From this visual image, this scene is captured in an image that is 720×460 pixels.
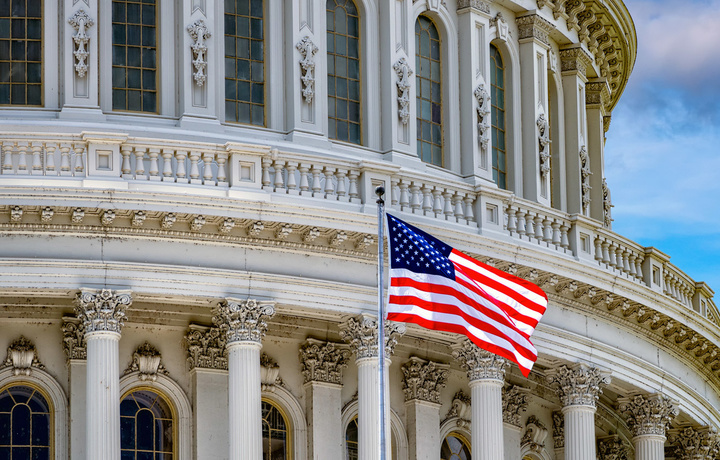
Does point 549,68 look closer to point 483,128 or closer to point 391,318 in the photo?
point 483,128

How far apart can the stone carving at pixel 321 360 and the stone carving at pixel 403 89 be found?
5.74 metres

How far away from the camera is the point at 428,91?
50.8 metres

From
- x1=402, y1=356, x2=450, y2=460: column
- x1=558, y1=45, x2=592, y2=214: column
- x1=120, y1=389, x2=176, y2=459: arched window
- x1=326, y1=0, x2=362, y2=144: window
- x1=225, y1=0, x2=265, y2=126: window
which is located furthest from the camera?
x1=558, y1=45, x2=592, y2=214: column

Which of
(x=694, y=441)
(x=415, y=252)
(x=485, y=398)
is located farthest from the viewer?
(x=694, y=441)

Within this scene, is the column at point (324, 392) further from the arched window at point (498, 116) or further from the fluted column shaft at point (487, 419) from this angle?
the arched window at point (498, 116)

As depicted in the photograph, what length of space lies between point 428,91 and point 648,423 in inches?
353

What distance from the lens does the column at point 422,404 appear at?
47.8m

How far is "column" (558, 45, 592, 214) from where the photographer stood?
5528cm

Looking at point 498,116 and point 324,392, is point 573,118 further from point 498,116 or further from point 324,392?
point 324,392

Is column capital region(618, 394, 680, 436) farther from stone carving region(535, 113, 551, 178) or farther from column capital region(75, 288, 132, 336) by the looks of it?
column capital region(75, 288, 132, 336)

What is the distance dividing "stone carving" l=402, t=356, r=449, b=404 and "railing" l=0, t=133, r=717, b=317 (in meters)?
3.22

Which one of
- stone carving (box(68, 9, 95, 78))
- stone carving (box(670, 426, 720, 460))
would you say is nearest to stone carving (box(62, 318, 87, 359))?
stone carving (box(68, 9, 95, 78))

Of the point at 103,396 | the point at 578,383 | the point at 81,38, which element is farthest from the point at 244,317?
the point at 578,383

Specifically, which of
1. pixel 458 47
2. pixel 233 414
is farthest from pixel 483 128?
pixel 233 414
